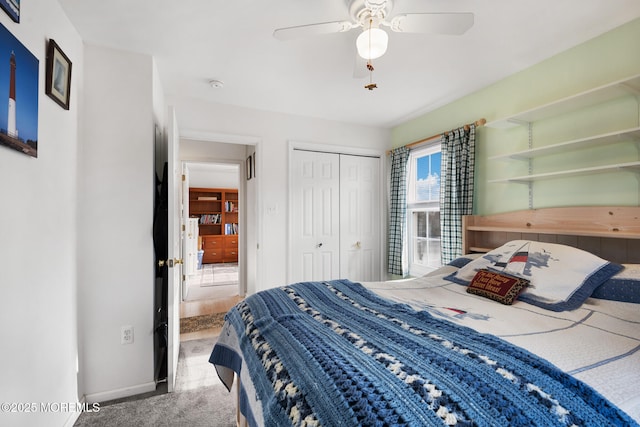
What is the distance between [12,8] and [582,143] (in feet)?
9.96

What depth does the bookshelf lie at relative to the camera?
301 inches

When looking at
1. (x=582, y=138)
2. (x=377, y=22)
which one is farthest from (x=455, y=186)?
(x=377, y=22)

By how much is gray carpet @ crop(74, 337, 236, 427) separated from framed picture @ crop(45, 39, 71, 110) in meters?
1.88

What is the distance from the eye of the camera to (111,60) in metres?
2.06

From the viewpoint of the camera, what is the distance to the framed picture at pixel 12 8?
113 cm

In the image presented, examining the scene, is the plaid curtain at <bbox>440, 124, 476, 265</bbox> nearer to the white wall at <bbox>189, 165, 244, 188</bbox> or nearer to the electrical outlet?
the electrical outlet

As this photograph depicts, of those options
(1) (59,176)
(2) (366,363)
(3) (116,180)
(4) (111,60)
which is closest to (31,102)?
(1) (59,176)

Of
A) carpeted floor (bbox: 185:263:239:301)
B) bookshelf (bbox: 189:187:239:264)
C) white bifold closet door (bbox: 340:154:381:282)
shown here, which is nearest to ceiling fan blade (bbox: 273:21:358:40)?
white bifold closet door (bbox: 340:154:381:282)

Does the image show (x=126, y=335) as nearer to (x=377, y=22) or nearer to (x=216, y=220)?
(x=377, y=22)

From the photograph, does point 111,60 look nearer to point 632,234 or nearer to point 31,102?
point 31,102

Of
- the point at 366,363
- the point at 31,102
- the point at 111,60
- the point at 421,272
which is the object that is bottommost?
the point at 421,272

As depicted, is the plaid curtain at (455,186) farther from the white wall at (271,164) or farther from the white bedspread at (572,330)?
the white wall at (271,164)

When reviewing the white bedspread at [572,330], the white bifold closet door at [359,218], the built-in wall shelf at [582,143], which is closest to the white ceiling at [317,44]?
the built-in wall shelf at [582,143]

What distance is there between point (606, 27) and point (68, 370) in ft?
12.6
